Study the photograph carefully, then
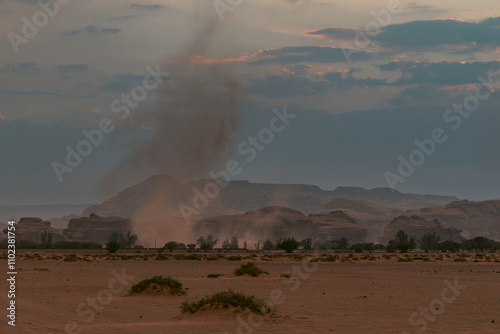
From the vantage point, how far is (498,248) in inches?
5773

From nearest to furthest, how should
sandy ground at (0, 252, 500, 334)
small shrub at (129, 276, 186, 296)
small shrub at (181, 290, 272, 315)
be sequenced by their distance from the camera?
sandy ground at (0, 252, 500, 334)
small shrub at (181, 290, 272, 315)
small shrub at (129, 276, 186, 296)

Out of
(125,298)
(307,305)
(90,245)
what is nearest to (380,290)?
(307,305)

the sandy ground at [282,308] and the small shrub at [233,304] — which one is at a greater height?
the small shrub at [233,304]

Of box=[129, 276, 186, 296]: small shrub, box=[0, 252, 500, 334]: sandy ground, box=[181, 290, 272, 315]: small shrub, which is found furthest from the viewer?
box=[129, 276, 186, 296]: small shrub

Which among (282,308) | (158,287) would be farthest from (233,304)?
(158,287)

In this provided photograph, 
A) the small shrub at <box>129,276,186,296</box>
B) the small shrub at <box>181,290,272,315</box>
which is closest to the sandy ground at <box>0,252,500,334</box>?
the small shrub at <box>181,290,272,315</box>

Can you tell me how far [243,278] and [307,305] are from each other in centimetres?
1573

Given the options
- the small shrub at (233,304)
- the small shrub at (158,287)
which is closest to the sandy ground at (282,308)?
the small shrub at (233,304)

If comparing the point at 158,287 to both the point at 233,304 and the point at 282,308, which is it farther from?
the point at 233,304

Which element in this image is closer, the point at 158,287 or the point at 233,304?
the point at 233,304

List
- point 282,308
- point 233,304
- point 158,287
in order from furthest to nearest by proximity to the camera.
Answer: point 158,287, point 282,308, point 233,304

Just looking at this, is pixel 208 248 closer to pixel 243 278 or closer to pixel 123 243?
pixel 123 243

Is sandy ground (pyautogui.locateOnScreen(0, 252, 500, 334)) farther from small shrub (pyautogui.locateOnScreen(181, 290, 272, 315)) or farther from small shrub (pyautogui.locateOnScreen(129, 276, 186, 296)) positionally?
small shrub (pyautogui.locateOnScreen(129, 276, 186, 296))

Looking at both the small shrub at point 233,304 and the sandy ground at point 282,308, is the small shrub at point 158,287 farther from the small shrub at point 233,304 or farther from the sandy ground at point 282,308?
the small shrub at point 233,304
